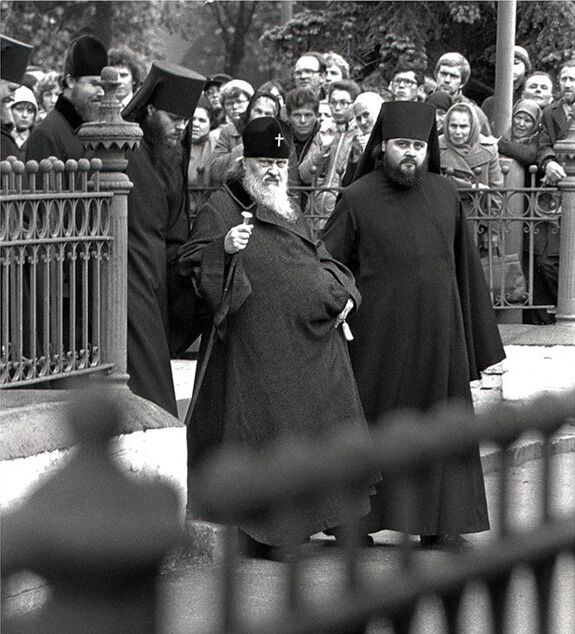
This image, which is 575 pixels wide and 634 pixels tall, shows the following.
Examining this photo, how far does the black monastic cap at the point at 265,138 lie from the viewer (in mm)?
7039

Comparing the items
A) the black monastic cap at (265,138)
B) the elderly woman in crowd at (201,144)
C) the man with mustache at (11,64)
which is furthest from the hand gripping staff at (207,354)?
the elderly woman in crowd at (201,144)

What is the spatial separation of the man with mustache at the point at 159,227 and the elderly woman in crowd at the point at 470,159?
326 cm

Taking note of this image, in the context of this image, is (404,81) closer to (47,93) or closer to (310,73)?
(310,73)

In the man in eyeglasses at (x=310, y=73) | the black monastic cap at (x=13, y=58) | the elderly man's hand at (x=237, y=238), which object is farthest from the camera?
the man in eyeglasses at (x=310, y=73)

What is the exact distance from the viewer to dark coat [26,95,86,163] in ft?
22.8

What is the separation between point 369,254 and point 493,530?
5.21 meters

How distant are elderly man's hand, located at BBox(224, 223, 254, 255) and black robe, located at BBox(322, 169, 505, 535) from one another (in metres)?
0.68

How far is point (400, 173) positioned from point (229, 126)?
3934 millimetres

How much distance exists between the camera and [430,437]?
73.7 inches

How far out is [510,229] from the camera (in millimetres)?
10227

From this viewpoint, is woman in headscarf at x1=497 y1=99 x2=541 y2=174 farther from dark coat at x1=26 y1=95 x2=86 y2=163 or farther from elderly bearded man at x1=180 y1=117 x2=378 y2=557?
dark coat at x1=26 y1=95 x2=86 y2=163

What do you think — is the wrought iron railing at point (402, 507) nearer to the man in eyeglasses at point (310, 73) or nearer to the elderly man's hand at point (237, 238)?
the elderly man's hand at point (237, 238)

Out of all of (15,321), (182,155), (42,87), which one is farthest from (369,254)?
(42,87)

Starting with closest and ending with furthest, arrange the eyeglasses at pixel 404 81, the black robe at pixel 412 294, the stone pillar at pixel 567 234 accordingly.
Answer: the black robe at pixel 412 294 → the stone pillar at pixel 567 234 → the eyeglasses at pixel 404 81
